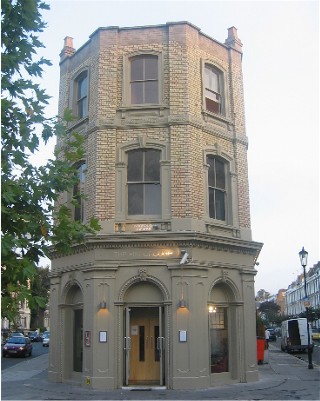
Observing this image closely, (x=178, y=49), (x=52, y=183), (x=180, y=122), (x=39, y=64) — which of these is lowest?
(x=52, y=183)

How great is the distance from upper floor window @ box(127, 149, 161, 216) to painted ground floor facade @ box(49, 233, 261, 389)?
1.23 metres

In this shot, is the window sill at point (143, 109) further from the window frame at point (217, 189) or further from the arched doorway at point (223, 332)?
the arched doorway at point (223, 332)

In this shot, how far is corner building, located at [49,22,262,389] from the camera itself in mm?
16562

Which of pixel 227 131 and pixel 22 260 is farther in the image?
pixel 227 131

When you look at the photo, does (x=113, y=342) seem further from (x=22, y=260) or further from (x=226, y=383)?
(x=22, y=260)

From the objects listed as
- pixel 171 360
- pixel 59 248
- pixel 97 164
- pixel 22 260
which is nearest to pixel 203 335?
pixel 171 360

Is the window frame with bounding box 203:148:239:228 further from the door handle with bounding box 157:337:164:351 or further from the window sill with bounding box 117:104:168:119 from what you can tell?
the door handle with bounding box 157:337:164:351

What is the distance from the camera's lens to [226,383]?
17.1 metres

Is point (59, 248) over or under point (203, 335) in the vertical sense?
over

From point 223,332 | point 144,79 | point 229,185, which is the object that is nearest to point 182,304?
point 223,332

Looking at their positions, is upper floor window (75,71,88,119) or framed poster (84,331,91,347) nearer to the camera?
framed poster (84,331,91,347)

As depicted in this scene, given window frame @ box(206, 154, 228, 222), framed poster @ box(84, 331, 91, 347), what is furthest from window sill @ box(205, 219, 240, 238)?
framed poster @ box(84, 331, 91, 347)

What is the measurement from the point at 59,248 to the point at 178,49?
11.0 metres

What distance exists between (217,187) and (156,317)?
16.8ft
